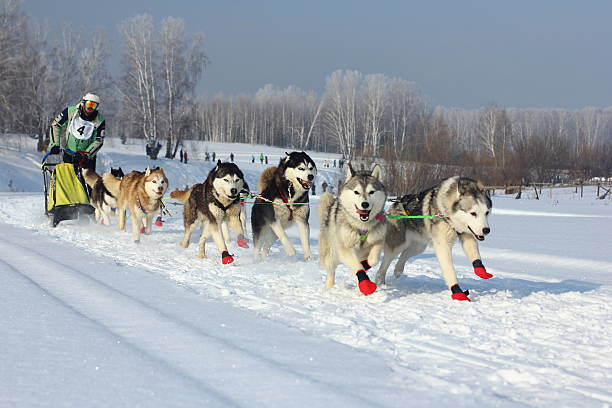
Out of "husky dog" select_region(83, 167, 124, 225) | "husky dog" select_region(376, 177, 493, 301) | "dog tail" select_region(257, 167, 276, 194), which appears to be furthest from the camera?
"husky dog" select_region(83, 167, 124, 225)

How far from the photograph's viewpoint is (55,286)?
3426 millimetres

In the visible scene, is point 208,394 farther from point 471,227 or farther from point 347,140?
point 347,140

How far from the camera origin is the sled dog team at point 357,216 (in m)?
3.65

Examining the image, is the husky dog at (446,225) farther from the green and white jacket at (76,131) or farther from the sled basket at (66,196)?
the green and white jacket at (76,131)

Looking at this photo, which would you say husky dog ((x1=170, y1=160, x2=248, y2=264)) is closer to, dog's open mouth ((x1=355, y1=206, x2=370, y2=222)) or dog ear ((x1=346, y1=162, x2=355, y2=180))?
dog ear ((x1=346, y1=162, x2=355, y2=180))

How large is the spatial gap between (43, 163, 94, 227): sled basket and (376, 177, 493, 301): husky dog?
461cm

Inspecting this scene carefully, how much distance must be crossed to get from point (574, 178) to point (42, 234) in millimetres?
35438

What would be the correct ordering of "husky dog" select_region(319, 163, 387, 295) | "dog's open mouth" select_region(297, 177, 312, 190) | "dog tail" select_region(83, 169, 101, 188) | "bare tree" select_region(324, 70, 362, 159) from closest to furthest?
"husky dog" select_region(319, 163, 387, 295)
"dog's open mouth" select_region(297, 177, 312, 190)
"dog tail" select_region(83, 169, 101, 188)
"bare tree" select_region(324, 70, 362, 159)

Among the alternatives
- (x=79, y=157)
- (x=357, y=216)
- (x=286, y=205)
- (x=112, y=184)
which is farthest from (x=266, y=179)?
(x=79, y=157)

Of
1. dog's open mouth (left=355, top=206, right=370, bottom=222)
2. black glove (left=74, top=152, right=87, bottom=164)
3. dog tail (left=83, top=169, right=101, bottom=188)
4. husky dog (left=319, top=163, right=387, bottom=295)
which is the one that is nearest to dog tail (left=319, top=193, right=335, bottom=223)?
husky dog (left=319, top=163, right=387, bottom=295)

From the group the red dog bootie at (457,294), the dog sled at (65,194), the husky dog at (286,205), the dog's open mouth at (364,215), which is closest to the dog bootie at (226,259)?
the husky dog at (286,205)

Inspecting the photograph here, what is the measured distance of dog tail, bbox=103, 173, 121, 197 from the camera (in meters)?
7.59

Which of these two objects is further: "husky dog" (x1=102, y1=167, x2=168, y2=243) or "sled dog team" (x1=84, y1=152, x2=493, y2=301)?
A: "husky dog" (x1=102, y1=167, x2=168, y2=243)

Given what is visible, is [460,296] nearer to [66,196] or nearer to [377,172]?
[377,172]
